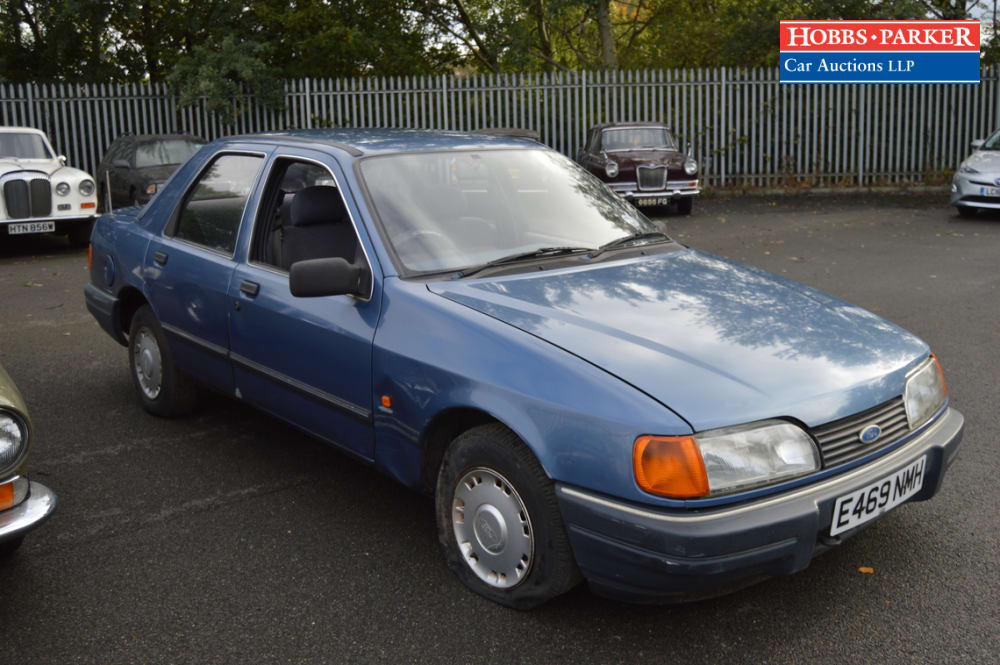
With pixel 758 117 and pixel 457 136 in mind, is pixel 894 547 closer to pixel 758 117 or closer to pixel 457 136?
pixel 457 136

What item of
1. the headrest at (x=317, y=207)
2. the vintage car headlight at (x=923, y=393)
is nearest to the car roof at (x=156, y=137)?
the headrest at (x=317, y=207)

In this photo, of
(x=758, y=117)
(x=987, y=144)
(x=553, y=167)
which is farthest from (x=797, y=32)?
(x=553, y=167)

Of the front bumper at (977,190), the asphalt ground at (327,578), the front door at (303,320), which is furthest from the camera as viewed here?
the front bumper at (977,190)

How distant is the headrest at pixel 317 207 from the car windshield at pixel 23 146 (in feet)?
34.7

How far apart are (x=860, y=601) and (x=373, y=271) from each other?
83.2 inches

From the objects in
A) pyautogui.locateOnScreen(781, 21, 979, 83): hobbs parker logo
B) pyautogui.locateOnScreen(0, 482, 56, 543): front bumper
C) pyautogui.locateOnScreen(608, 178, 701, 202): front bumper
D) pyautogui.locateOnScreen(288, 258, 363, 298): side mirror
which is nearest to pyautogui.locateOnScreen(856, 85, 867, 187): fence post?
pyautogui.locateOnScreen(781, 21, 979, 83): hobbs parker logo

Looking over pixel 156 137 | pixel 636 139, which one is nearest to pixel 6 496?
pixel 156 137

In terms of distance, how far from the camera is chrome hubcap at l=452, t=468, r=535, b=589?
325 centimetres

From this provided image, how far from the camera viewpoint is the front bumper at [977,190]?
1471 cm

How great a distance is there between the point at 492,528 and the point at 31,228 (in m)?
11.5

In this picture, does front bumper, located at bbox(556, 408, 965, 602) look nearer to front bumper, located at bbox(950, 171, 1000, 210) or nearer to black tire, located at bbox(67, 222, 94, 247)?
black tire, located at bbox(67, 222, 94, 247)

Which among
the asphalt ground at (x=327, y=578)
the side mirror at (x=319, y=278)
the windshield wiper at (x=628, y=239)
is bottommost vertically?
the asphalt ground at (x=327, y=578)

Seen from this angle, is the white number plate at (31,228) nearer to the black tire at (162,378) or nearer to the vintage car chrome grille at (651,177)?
the black tire at (162,378)

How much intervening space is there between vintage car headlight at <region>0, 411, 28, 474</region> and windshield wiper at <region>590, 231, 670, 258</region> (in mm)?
2247
